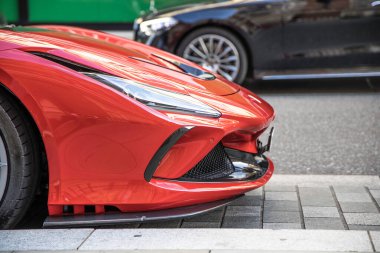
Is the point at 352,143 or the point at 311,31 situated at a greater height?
the point at 311,31

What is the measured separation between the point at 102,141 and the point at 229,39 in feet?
16.4

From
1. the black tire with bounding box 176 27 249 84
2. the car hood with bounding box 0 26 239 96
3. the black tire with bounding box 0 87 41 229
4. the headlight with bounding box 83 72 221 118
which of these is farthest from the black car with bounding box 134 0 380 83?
the black tire with bounding box 0 87 41 229

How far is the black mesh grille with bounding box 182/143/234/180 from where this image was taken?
3650 mm

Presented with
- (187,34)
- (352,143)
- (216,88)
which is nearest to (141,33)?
(187,34)

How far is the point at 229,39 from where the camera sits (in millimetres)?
8344

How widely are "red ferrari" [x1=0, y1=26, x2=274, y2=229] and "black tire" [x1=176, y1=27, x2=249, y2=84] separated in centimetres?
464

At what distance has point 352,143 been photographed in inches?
231

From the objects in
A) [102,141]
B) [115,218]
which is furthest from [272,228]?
[102,141]

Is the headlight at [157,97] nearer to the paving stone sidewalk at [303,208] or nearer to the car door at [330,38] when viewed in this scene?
the paving stone sidewalk at [303,208]

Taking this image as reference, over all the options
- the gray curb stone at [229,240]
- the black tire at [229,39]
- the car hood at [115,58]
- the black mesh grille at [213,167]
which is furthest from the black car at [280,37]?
the gray curb stone at [229,240]

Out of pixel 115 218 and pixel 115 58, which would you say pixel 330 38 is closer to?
pixel 115 58

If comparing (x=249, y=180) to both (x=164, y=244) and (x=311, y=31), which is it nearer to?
(x=164, y=244)

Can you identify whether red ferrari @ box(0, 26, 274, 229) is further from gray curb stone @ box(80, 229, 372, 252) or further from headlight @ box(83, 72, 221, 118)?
gray curb stone @ box(80, 229, 372, 252)

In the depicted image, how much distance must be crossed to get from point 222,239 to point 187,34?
541 centimetres
